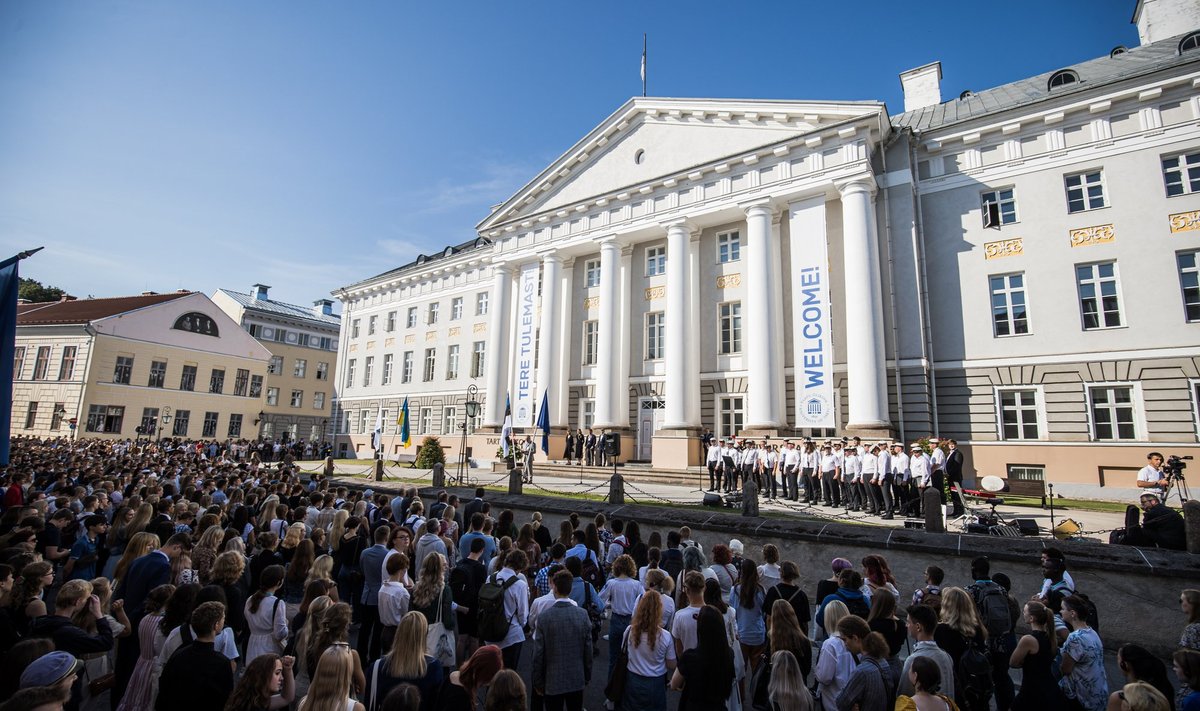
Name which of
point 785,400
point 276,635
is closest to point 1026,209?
point 785,400

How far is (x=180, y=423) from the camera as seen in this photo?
140ft

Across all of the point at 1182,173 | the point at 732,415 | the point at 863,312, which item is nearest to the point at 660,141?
the point at 863,312

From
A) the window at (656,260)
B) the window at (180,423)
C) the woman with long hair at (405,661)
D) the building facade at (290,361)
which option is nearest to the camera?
the woman with long hair at (405,661)

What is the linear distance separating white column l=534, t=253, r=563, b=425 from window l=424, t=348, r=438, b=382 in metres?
13.0

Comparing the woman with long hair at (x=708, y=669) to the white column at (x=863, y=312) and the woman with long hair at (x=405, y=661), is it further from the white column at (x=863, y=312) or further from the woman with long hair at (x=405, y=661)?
the white column at (x=863, y=312)

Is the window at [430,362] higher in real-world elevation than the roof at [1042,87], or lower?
lower

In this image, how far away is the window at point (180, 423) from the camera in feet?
139

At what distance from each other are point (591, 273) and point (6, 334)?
82.6 ft

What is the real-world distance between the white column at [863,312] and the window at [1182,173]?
30.6 feet

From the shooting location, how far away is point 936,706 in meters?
3.71

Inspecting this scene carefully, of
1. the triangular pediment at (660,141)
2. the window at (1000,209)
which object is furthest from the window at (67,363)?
the window at (1000,209)

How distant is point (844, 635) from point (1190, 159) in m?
25.3

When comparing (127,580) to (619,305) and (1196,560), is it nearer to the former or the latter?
(1196,560)

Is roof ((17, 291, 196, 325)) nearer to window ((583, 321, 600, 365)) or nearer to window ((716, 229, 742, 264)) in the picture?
window ((583, 321, 600, 365))
